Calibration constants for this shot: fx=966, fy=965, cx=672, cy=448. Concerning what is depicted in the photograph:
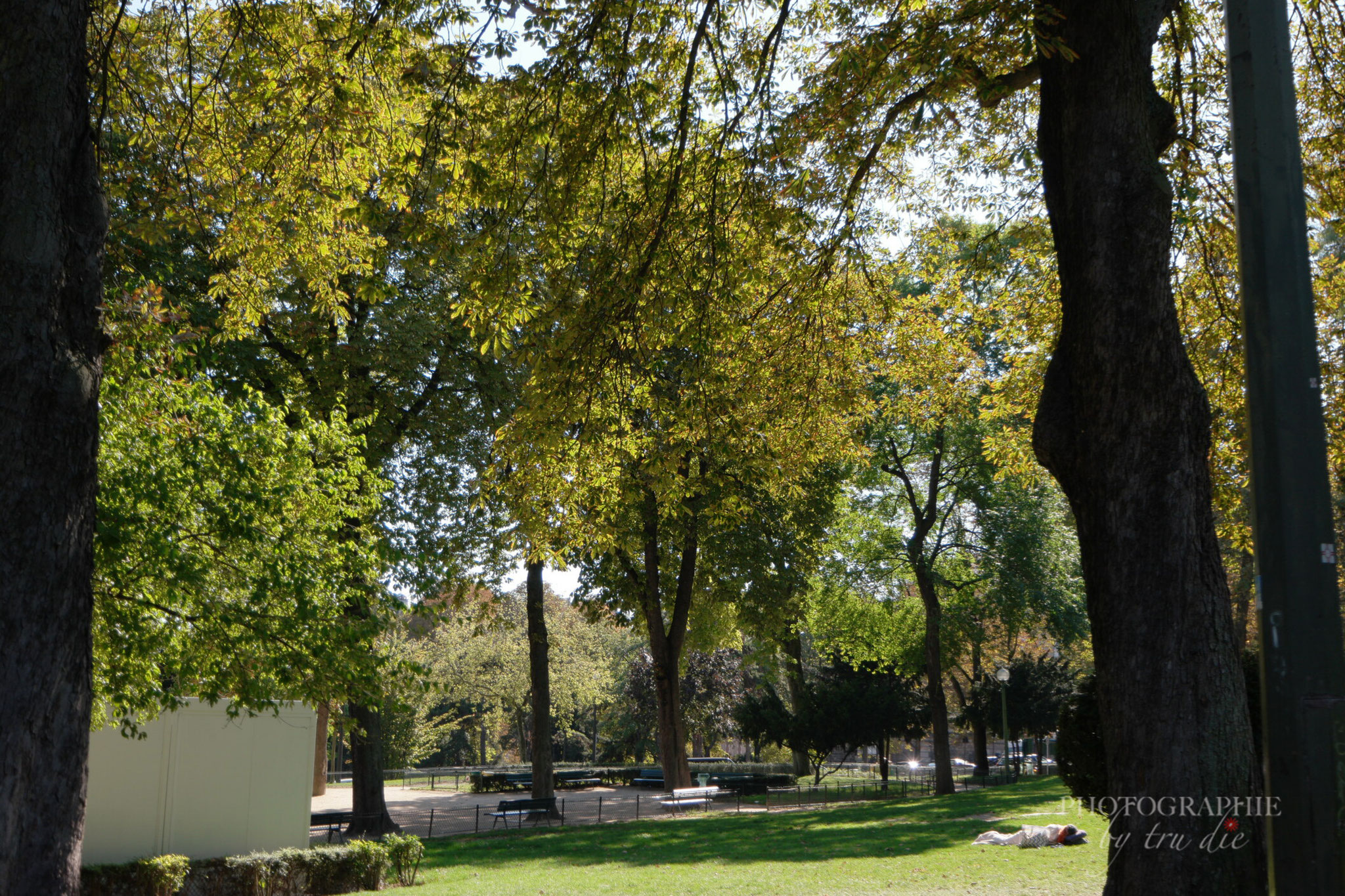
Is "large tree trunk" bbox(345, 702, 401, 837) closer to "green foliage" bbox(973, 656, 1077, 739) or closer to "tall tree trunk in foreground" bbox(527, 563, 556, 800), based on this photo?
"tall tree trunk in foreground" bbox(527, 563, 556, 800)

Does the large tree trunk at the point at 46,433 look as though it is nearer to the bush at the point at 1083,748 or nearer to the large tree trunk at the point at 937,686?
the bush at the point at 1083,748

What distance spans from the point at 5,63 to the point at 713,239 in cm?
569

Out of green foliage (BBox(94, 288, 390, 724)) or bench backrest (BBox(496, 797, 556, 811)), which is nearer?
green foliage (BBox(94, 288, 390, 724))

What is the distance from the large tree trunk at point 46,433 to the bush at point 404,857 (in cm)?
1299

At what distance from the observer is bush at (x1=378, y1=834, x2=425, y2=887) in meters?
16.1

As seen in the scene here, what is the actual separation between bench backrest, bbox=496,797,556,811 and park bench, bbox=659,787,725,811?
10.7ft

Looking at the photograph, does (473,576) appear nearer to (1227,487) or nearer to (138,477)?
(138,477)

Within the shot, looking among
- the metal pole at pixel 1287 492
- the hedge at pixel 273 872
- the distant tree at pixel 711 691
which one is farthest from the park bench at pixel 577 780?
the metal pole at pixel 1287 492

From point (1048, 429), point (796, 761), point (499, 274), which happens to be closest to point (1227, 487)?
point (1048, 429)

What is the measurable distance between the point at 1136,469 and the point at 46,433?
5488 mm

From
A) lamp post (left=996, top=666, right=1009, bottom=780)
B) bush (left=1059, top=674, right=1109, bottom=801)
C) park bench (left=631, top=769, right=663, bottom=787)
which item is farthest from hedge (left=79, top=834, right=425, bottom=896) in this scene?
park bench (left=631, top=769, right=663, bottom=787)

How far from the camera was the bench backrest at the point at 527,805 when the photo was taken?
982 inches

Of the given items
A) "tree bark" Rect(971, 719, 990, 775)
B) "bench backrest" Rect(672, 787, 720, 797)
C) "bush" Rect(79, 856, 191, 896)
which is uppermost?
"bush" Rect(79, 856, 191, 896)

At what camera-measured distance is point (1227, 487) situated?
11.5 metres
